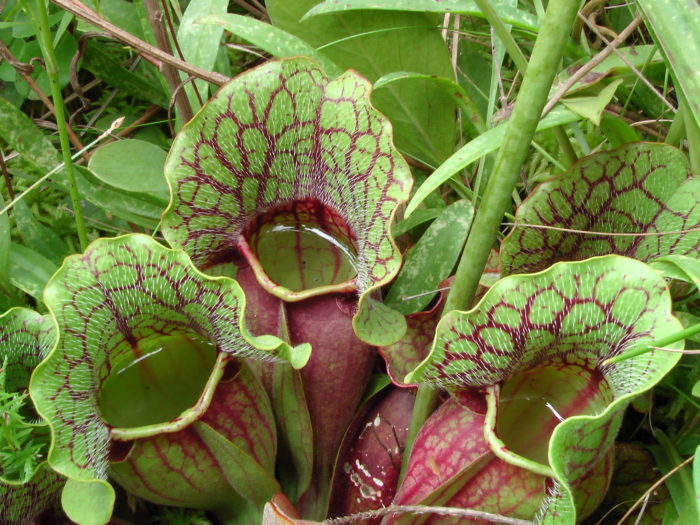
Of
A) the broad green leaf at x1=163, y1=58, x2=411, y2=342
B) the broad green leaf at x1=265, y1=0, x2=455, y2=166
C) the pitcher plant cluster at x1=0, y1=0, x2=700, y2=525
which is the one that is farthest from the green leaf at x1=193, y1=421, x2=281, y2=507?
the broad green leaf at x1=265, y1=0, x2=455, y2=166

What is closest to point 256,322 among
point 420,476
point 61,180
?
point 420,476

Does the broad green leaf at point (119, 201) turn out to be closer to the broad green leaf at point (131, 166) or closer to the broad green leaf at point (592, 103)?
the broad green leaf at point (131, 166)

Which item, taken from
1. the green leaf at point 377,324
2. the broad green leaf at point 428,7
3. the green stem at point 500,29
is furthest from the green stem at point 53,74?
the green stem at point 500,29

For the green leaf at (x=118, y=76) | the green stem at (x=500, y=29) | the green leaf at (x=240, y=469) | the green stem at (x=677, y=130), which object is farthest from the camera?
the green leaf at (x=118, y=76)

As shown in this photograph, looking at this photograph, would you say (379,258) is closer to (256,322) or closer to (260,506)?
(256,322)

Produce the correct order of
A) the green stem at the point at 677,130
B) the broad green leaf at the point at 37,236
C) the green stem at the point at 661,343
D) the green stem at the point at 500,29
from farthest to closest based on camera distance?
the broad green leaf at the point at 37,236
the green stem at the point at 677,130
the green stem at the point at 500,29
the green stem at the point at 661,343

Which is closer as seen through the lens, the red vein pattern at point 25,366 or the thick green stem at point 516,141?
the thick green stem at point 516,141

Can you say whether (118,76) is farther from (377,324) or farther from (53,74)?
(377,324)
